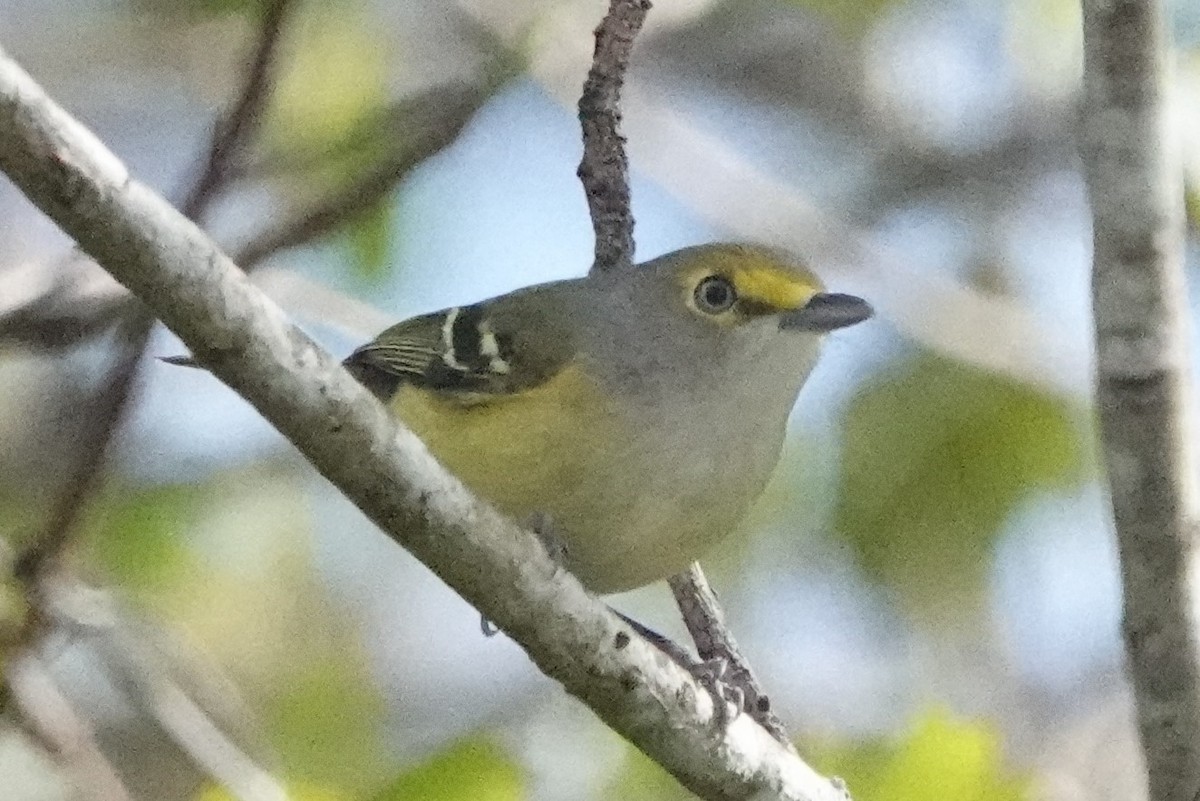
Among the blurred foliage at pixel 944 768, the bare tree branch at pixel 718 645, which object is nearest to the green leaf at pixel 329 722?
the bare tree branch at pixel 718 645

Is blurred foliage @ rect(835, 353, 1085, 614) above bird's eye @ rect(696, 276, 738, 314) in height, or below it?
above

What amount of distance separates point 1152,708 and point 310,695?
364cm

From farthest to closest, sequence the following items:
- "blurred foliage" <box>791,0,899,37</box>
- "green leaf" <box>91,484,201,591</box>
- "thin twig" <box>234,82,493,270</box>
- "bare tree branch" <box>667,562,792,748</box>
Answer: "blurred foliage" <box>791,0,899,37</box>, "green leaf" <box>91,484,201,591</box>, "bare tree branch" <box>667,562,792,748</box>, "thin twig" <box>234,82,493,270</box>

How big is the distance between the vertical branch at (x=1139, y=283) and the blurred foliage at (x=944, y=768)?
134 centimetres

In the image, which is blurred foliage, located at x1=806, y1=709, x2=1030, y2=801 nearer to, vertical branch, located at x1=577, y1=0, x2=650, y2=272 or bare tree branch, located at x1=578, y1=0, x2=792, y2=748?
bare tree branch, located at x1=578, y1=0, x2=792, y2=748

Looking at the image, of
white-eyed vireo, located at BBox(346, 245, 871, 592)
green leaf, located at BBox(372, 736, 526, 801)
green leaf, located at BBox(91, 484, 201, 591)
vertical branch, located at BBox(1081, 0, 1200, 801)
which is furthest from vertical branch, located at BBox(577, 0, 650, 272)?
vertical branch, located at BBox(1081, 0, 1200, 801)

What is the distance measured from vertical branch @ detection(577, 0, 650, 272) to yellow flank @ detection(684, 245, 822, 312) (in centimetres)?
40

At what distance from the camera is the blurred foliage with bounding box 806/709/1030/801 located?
3537 mm

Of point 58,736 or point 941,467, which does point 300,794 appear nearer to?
point 58,736

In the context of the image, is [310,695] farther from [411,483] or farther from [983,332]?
[411,483]

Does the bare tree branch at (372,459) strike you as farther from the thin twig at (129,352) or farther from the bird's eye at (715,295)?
the bird's eye at (715,295)

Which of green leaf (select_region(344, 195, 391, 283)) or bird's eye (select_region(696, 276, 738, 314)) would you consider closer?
bird's eye (select_region(696, 276, 738, 314))

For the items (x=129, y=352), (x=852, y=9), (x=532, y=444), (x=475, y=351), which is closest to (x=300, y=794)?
(x=532, y=444)

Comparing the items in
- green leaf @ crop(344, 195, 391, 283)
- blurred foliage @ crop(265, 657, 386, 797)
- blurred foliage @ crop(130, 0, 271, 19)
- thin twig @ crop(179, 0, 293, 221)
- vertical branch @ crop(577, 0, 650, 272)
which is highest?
→ blurred foliage @ crop(130, 0, 271, 19)
